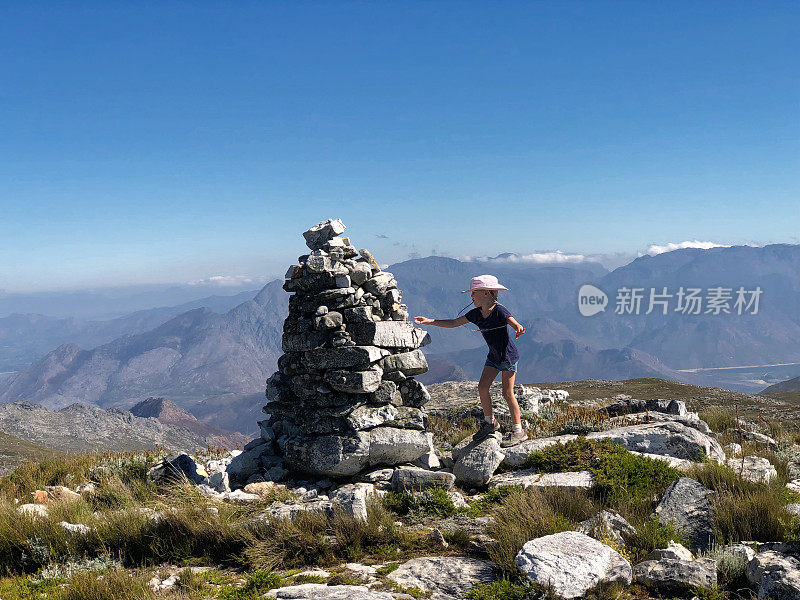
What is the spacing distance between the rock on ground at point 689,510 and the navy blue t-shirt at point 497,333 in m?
4.02

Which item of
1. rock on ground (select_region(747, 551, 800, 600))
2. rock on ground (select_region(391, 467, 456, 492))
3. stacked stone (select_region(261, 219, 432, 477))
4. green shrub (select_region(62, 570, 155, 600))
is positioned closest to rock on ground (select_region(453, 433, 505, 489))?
rock on ground (select_region(391, 467, 456, 492))

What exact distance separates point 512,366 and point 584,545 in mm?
5233

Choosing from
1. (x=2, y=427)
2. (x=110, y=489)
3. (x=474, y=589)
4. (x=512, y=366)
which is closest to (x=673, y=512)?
(x=474, y=589)

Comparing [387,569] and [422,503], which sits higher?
[387,569]

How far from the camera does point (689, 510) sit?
24.2 ft

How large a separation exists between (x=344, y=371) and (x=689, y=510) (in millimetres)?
7077

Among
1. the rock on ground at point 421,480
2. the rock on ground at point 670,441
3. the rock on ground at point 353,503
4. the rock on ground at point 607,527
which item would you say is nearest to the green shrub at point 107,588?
the rock on ground at point 353,503

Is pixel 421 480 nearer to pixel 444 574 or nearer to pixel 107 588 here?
pixel 444 574

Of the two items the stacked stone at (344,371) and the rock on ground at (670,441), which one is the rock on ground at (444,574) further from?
the rock on ground at (670,441)

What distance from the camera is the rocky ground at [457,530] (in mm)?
5746

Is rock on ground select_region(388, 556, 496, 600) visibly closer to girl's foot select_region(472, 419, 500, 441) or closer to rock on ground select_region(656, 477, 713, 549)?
rock on ground select_region(656, 477, 713, 549)

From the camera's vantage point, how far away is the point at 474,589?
5668mm

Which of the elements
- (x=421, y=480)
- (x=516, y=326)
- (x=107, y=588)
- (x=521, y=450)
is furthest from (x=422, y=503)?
(x=107, y=588)

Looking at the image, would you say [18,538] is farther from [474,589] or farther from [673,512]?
[673,512]
